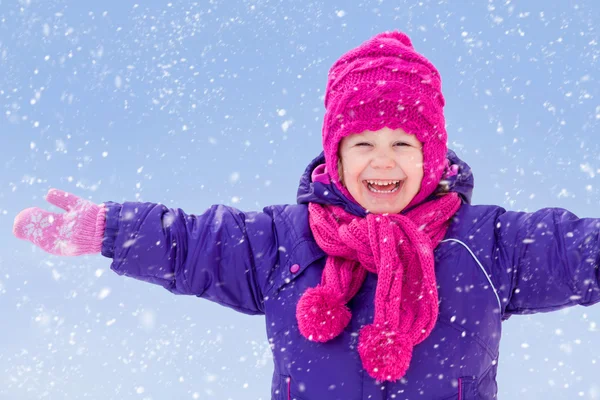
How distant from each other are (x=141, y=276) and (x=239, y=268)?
0.38 metres

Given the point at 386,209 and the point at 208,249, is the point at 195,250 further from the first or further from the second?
the point at 386,209

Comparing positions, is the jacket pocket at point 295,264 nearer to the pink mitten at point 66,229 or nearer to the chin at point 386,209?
the chin at point 386,209

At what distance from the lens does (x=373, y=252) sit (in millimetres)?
2930

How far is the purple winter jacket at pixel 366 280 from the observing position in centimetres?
290

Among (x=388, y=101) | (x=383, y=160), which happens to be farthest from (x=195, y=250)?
(x=388, y=101)

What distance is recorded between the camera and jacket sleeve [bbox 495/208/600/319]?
2889mm

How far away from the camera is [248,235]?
3209mm

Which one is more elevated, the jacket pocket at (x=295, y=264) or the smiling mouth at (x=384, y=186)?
the smiling mouth at (x=384, y=186)

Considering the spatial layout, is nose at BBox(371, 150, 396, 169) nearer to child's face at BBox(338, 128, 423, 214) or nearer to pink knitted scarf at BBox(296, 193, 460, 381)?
child's face at BBox(338, 128, 423, 214)

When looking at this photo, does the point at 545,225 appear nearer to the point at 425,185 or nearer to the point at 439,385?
the point at 425,185

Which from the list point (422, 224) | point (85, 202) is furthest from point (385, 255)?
point (85, 202)

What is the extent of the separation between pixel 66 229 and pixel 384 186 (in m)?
1.23

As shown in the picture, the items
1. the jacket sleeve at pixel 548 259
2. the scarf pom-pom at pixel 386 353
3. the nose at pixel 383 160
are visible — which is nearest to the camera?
the scarf pom-pom at pixel 386 353

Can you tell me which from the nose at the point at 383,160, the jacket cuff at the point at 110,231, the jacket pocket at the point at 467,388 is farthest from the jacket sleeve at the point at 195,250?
the jacket pocket at the point at 467,388
